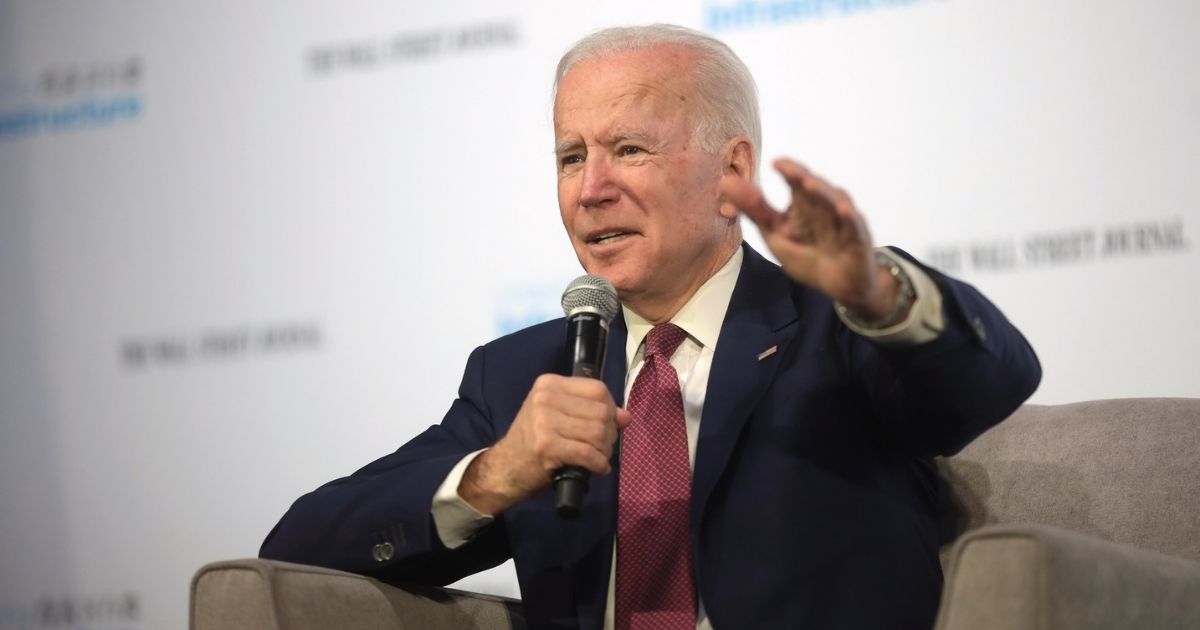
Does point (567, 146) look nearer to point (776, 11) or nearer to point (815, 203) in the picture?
point (815, 203)

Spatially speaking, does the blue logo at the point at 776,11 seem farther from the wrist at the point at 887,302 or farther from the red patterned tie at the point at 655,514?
the wrist at the point at 887,302

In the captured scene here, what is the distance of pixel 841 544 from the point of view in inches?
71.6

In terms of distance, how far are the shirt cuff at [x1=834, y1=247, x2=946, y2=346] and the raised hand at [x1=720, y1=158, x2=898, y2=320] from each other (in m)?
0.05

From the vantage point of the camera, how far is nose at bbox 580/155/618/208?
81.9 inches

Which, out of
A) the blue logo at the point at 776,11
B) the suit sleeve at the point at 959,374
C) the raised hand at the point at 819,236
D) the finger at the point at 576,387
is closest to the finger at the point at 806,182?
the raised hand at the point at 819,236

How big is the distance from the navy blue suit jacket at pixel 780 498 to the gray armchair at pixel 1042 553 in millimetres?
83

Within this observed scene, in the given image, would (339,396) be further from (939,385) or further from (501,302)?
(939,385)

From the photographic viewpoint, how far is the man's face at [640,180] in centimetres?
209

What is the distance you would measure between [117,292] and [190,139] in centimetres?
50

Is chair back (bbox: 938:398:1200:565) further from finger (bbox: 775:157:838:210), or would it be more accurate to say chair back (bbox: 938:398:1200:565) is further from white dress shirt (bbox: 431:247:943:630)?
finger (bbox: 775:157:838:210)

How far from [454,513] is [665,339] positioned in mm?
465

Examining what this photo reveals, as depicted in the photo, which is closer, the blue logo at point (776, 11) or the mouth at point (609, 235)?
the mouth at point (609, 235)

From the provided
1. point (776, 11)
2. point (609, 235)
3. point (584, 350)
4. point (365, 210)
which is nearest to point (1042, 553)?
point (584, 350)

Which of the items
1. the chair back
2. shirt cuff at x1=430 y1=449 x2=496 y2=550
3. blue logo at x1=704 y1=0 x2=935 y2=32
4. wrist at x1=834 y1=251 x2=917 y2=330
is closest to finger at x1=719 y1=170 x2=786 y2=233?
wrist at x1=834 y1=251 x2=917 y2=330
